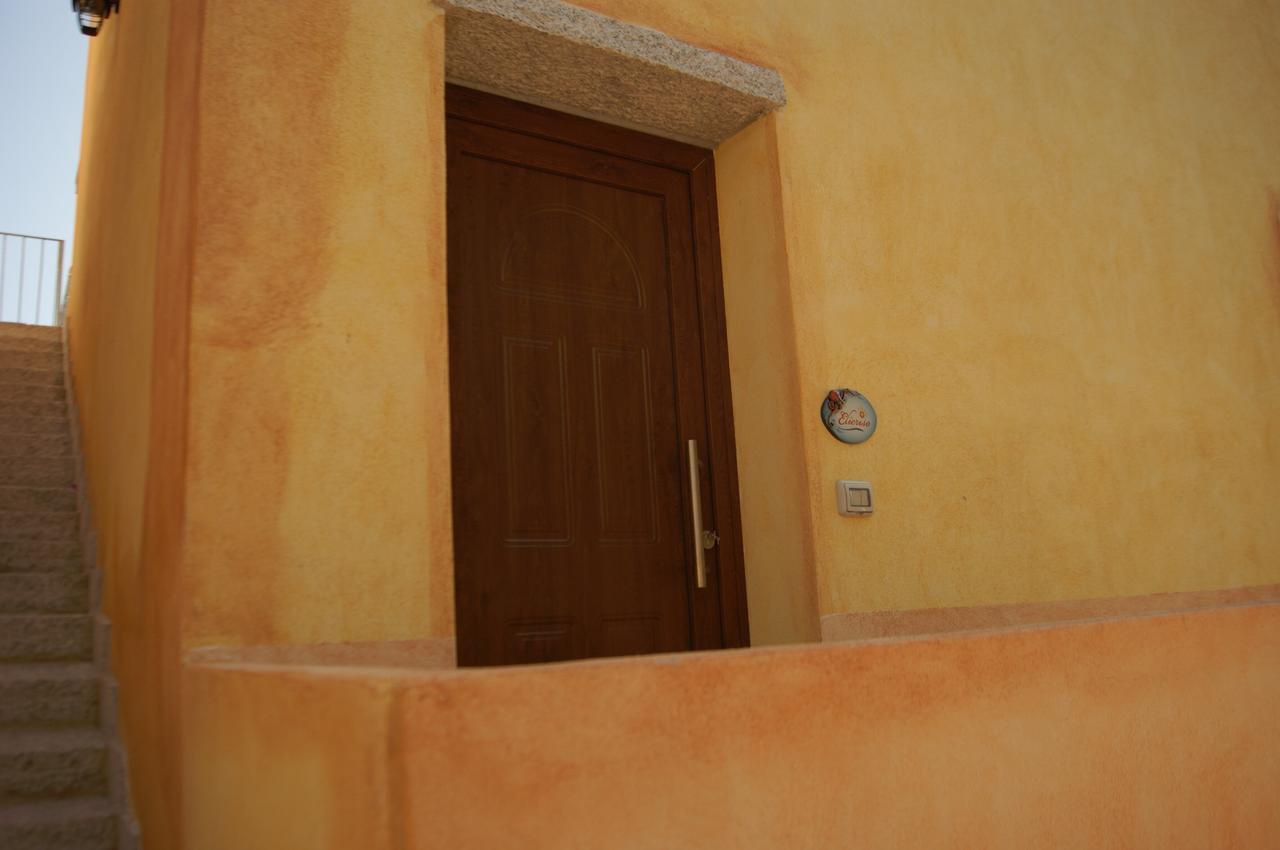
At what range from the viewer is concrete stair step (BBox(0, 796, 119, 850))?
9.86ft

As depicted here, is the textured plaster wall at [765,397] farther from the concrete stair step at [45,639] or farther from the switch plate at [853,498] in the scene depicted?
the concrete stair step at [45,639]

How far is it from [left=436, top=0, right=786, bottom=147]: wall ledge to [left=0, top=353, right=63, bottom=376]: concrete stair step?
16.1 feet

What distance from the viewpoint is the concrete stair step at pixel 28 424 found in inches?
238

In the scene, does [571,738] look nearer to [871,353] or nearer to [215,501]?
[215,501]

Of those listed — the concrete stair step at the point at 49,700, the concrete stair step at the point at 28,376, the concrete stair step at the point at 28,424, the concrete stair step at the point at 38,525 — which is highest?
the concrete stair step at the point at 28,376

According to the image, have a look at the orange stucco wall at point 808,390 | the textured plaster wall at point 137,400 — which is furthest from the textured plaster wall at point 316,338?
the textured plaster wall at point 137,400

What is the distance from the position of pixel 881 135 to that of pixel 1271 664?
2.29 meters

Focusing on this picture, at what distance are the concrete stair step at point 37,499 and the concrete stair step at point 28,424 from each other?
0.80 meters

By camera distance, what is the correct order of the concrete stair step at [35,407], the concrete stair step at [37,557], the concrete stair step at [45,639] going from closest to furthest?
the concrete stair step at [45,639] < the concrete stair step at [37,557] < the concrete stair step at [35,407]

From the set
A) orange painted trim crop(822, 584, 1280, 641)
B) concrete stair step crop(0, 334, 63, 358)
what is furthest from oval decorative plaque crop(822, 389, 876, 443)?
concrete stair step crop(0, 334, 63, 358)

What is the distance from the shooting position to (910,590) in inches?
150

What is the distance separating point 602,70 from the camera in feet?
12.0

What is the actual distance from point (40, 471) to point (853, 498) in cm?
415

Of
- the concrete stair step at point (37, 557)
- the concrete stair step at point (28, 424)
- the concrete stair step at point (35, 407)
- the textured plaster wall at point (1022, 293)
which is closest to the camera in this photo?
the textured plaster wall at point (1022, 293)
